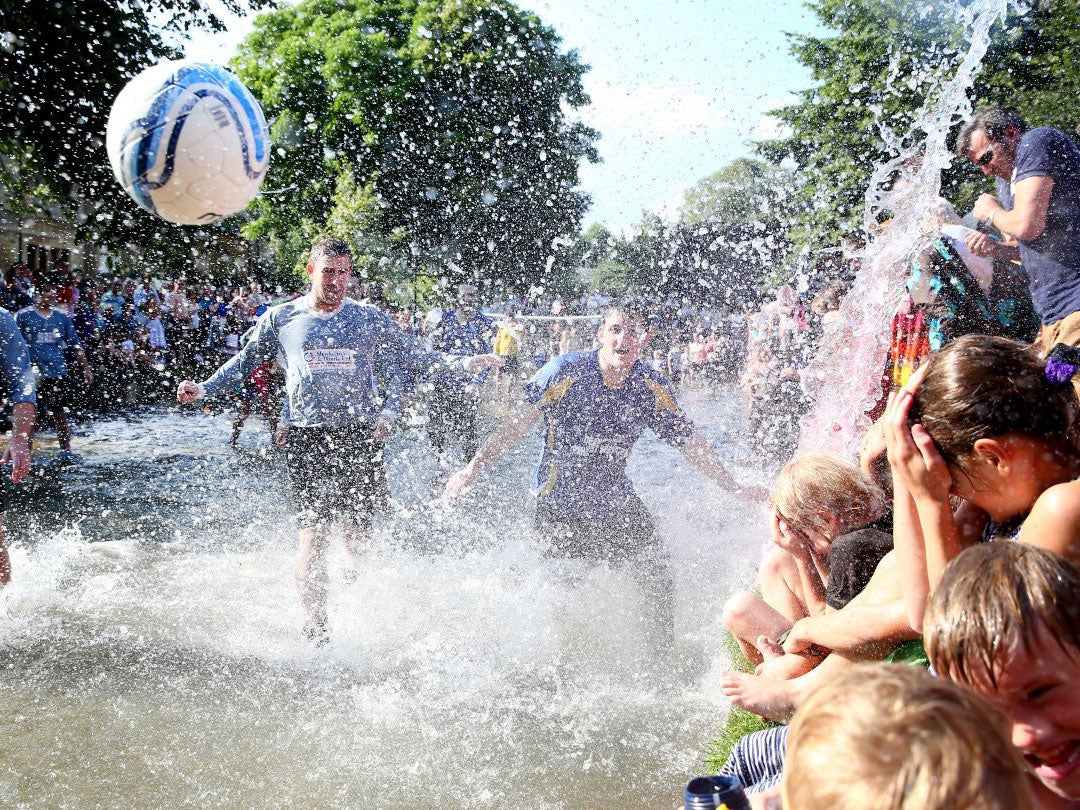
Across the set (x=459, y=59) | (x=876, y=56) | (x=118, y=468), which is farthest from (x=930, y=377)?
(x=459, y=59)

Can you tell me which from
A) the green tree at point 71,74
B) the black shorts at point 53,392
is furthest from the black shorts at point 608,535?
the green tree at point 71,74

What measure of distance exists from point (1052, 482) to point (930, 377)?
14.5 inches

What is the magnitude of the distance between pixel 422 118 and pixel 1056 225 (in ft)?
75.7

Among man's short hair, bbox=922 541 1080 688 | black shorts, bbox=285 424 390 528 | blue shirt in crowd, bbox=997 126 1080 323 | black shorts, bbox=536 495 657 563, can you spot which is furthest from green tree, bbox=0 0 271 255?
man's short hair, bbox=922 541 1080 688

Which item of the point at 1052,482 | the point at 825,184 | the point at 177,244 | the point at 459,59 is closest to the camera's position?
the point at 1052,482

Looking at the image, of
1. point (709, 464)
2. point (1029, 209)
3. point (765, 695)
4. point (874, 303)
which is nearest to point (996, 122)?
point (1029, 209)

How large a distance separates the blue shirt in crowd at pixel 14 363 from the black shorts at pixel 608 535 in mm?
2818

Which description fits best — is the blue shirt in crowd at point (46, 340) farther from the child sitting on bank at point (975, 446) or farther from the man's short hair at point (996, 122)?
the child sitting on bank at point (975, 446)

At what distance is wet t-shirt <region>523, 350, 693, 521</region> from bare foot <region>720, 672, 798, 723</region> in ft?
5.81

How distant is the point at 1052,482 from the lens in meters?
2.02

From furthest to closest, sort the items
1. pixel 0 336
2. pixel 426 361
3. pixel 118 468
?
pixel 118 468 → pixel 426 361 → pixel 0 336

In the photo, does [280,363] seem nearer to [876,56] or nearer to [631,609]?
[631,609]

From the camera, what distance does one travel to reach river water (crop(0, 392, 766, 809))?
3119mm

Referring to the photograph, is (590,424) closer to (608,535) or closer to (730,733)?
(608,535)
